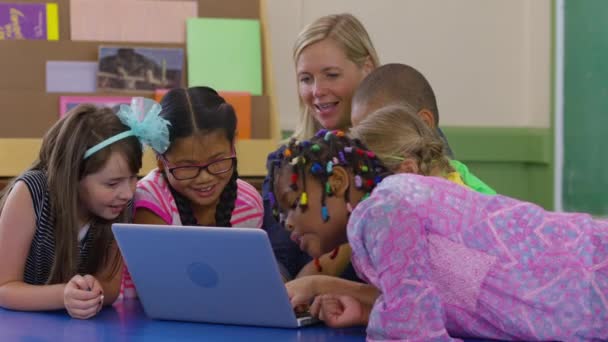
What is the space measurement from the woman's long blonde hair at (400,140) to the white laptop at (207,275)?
10.9 inches

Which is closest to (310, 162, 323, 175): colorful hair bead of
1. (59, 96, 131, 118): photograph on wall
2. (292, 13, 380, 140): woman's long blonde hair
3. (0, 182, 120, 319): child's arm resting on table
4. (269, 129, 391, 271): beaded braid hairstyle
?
(269, 129, 391, 271): beaded braid hairstyle

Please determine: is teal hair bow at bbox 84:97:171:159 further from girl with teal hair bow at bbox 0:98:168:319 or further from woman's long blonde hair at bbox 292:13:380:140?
woman's long blonde hair at bbox 292:13:380:140

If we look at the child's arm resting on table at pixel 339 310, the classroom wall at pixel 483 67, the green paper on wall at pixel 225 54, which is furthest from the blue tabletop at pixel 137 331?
the classroom wall at pixel 483 67

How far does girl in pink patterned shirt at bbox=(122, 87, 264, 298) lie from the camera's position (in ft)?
5.63

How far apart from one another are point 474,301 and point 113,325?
539 millimetres

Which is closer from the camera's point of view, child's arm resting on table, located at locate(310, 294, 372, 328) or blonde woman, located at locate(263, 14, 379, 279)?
child's arm resting on table, located at locate(310, 294, 372, 328)

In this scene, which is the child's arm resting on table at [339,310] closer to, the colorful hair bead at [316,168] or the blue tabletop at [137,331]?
the blue tabletop at [137,331]

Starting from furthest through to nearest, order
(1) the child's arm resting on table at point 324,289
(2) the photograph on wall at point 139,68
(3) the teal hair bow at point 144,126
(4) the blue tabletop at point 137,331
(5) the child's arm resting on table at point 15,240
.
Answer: (2) the photograph on wall at point 139,68, (3) the teal hair bow at point 144,126, (5) the child's arm resting on table at point 15,240, (1) the child's arm resting on table at point 324,289, (4) the blue tabletop at point 137,331

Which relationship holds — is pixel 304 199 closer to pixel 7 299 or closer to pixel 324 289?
pixel 324 289

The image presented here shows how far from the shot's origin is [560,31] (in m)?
3.34

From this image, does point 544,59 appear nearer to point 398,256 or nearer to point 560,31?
point 560,31

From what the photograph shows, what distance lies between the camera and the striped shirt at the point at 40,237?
155 centimetres

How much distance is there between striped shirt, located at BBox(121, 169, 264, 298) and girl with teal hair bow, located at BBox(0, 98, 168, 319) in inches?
2.1

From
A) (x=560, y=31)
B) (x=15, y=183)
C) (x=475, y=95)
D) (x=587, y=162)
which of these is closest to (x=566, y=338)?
(x=15, y=183)
